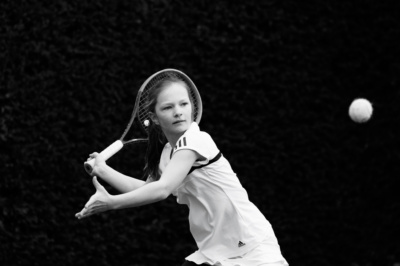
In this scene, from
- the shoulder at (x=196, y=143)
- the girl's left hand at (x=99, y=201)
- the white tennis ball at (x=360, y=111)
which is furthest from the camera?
the white tennis ball at (x=360, y=111)

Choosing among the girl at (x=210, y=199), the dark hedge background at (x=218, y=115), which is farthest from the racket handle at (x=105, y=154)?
the dark hedge background at (x=218, y=115)

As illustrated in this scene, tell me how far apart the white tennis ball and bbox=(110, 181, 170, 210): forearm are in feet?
11.1

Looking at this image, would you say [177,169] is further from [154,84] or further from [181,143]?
[154,84]

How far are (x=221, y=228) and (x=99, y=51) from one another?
8.17ft

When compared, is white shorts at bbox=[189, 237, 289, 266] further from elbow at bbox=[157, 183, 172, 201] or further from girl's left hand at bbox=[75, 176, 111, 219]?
girl's left hand at bbox=[75, 176, 111, 219]

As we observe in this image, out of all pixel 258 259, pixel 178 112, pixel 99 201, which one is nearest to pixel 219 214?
pixel 258 259

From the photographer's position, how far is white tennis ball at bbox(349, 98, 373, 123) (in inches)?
255

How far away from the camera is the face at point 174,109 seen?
386cm

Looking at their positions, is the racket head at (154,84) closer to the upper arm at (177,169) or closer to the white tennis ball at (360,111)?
the upper arm at (177,169)

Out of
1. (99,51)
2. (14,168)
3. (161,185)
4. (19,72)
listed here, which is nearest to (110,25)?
(99,51)

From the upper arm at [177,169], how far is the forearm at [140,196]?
0.03 meters

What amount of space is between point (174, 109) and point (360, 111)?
3.01 metres

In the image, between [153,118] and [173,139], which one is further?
[153,118]

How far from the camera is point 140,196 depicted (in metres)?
3.43
